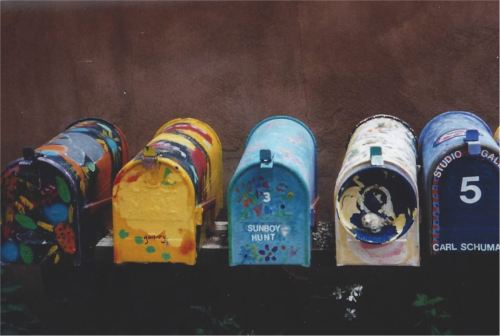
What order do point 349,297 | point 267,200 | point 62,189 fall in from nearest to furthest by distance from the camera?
point 267,200 < point 62,189 < point 349,297

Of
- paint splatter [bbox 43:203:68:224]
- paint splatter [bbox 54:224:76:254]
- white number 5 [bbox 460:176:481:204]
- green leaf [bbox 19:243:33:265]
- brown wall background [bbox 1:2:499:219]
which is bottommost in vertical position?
green leaf [bbox 19:243:33:265]

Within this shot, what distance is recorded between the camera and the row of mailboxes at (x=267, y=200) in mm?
4664

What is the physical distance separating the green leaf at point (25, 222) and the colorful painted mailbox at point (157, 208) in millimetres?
481

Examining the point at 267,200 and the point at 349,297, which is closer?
the point at 267,200

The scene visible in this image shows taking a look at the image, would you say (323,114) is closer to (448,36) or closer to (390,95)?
(390,95)

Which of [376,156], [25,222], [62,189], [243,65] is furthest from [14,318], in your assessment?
[376,156]

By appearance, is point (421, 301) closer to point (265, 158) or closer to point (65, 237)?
point (265, 158)

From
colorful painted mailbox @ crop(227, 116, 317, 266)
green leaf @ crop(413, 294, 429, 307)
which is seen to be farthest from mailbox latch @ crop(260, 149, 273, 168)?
green leaf @ crop(413, 294, 429, 307)

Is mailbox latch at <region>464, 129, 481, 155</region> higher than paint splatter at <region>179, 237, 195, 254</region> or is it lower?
higher

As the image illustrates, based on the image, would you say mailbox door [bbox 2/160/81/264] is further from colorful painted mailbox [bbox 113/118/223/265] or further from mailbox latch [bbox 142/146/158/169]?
mailbox latch [bbox 142/146/158/169]

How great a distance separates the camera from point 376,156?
463 centimetres

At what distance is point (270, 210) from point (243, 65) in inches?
57.5

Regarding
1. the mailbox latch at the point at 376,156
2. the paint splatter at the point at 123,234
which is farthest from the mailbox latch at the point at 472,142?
the paint splatter at the point at 123,234

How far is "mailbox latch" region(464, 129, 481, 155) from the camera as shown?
4602 millimetres
